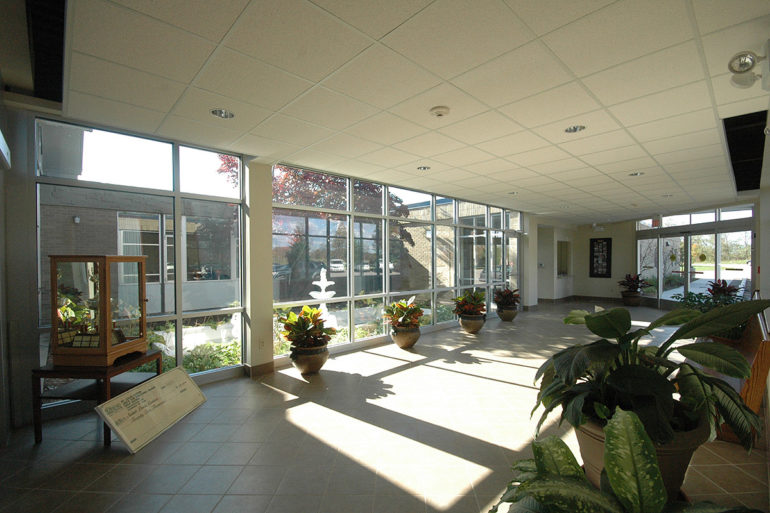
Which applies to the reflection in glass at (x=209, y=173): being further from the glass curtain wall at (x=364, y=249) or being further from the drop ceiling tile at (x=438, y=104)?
the drop ceiling tile at (x=438, y=104)

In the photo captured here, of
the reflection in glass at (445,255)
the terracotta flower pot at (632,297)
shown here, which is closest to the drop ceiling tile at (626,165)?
the reflection in glass at (445,255)

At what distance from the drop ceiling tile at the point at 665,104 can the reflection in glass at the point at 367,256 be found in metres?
3.92

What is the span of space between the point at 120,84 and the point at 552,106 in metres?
3.45

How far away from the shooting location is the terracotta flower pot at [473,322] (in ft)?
22.5

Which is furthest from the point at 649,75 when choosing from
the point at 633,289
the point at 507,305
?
the point at 633,289

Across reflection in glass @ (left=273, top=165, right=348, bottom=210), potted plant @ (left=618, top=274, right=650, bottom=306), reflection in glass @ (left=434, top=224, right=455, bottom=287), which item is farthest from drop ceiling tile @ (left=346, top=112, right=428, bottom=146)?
potted plant @ (left=618, top=274, right=650, bottom=306)

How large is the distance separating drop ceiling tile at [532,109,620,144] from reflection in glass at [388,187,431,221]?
10.5 ft

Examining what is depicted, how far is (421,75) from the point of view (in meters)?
2.48

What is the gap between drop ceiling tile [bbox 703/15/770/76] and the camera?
6.40ft

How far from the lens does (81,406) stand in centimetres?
348

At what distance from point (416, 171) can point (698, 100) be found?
10.5ft

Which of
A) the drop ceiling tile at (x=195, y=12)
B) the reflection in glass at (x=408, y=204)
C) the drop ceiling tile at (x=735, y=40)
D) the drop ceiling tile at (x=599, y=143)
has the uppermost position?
the drop ceiling tile at (x=195, y=12)

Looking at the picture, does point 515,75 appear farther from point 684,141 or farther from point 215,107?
point 684,141

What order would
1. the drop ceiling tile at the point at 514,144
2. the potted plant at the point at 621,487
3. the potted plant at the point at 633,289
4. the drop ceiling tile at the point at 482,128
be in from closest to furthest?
the potted plant at the point at 621,487
the drop ceiling tile at the point at 482,128
the drop ceiling tile at the point at 514,144
the potted plant at the point at 633,289
